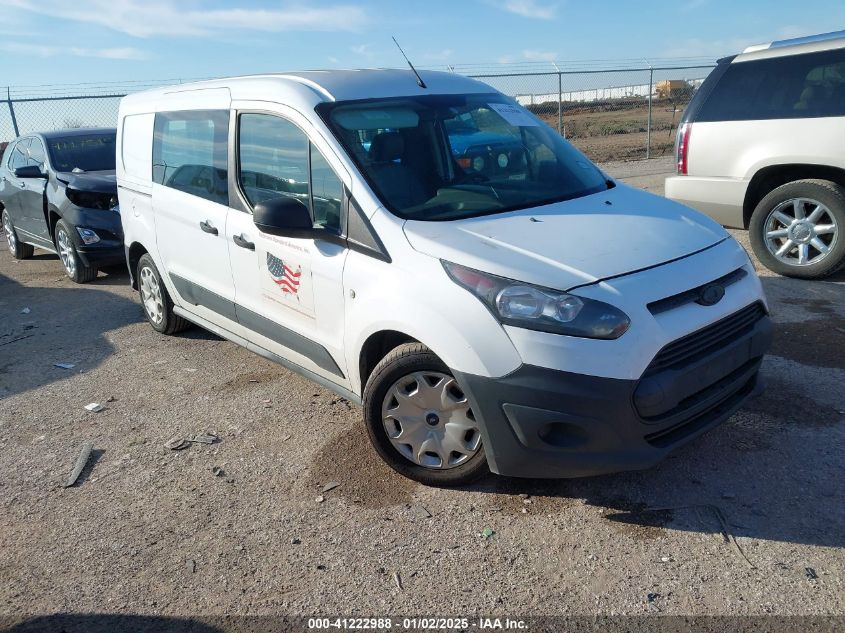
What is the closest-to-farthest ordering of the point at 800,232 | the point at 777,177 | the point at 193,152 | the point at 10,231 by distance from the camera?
the point at 193,152 < the point at 800,232 < the point at 777,177 < the point at 10,231

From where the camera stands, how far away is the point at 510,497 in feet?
10.9

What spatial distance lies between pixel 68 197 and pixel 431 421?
20.4ft

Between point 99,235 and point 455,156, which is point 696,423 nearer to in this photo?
point 455,156

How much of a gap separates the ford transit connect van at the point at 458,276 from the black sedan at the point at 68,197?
3484 millimetres

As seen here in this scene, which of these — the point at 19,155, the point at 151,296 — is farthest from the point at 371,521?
the point at 19,155

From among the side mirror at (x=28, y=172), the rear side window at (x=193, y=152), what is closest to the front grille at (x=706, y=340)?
the rear side window at (x=193, y=152)

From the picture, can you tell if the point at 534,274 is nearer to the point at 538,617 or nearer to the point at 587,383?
the point at 587,383

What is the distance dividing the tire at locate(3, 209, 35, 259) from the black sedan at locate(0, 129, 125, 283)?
0.07ft

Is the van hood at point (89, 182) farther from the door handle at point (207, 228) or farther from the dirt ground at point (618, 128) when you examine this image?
the dirt ground at point (618, 128)

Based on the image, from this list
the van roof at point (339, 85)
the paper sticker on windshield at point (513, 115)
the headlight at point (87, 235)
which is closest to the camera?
the van roof at point (339, 85)

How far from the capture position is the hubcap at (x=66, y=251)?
315 inches

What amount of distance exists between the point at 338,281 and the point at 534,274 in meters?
1.06

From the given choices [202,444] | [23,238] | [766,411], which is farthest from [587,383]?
[23,238]

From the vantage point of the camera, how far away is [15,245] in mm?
9820
